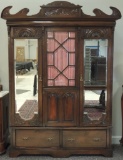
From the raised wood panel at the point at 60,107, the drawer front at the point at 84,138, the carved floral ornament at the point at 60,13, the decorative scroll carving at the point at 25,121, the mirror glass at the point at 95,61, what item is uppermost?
the carved floral ornament at the point at 60,13

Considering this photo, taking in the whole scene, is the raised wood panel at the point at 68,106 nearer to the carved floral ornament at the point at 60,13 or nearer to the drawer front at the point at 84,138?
the drawer front at the point at 84,138

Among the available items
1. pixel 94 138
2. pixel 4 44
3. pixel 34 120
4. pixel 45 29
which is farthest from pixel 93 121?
pixel 4 44

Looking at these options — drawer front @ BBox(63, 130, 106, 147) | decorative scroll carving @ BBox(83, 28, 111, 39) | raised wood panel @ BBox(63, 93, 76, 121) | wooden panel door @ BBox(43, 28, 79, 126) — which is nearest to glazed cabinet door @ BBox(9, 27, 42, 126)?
wooden panel door @ BBox(43, 28, 79, 126)

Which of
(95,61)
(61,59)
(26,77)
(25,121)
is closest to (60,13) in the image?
(61,59)

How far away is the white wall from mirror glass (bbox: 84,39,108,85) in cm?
62

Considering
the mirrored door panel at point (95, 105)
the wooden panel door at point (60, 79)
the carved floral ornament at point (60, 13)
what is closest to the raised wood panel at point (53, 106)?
the wooden panel door at point (60, 79)

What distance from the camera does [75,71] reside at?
3.57 meters

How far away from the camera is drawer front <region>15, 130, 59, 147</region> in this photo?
144 inches

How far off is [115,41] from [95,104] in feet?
3.72

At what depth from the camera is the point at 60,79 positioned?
3588 millimetres

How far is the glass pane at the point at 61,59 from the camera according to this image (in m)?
3.52

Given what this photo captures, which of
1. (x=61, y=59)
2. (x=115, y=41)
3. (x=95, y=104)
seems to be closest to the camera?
(x=61, y=59)

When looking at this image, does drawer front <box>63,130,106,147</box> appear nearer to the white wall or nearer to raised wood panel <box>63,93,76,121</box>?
raised wood panel <box>63,93,76,121</box>

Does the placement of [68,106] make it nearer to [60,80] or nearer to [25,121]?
[60,80]
